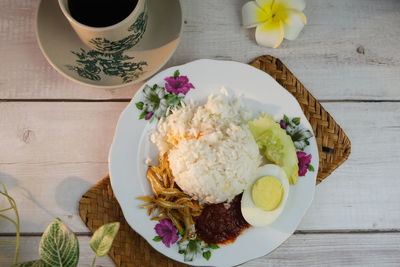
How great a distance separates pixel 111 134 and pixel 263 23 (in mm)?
474

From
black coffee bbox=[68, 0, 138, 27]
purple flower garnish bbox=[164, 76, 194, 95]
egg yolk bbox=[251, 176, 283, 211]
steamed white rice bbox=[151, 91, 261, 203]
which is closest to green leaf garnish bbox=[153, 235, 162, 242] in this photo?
steamed white rice bbox=[151, 91, 261, 203]

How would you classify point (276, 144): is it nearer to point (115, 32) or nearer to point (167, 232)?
point (167, 232)

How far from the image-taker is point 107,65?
0.98 metres

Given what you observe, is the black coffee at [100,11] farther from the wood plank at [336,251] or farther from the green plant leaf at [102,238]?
the wood plank at [336,251]

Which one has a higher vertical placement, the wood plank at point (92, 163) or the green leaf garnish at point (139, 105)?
the green leaf garnish at point (139, 105)

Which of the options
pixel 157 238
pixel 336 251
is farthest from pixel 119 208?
pixel 336 251

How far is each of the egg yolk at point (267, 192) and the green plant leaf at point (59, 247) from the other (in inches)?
16.1

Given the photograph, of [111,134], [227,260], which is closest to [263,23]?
[111,134]

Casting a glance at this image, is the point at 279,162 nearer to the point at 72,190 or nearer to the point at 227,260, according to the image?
the point at 227,260

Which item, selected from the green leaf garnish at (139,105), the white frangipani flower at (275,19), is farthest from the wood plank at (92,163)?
the white frangipani flower at (275,19)

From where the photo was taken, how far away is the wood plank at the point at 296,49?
3.56 feet

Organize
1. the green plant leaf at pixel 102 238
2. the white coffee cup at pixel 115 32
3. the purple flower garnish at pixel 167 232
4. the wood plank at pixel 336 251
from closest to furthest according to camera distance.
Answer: the green plant leaf at pixel 102 238
the white coffee cup at pixel 115 32
the purple flower garnish at pixel 167 232
the wood plank at pixel 336 251

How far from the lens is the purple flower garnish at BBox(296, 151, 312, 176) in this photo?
100 cm

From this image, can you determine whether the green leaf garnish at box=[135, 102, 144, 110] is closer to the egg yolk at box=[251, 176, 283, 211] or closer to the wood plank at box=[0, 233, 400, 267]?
the egg yolk at box=[251, 176, 283, 211]
